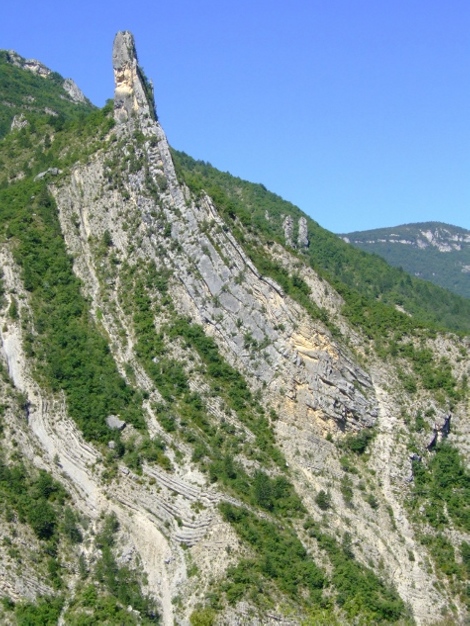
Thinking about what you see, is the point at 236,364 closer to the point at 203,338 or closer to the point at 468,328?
the point at 203,338

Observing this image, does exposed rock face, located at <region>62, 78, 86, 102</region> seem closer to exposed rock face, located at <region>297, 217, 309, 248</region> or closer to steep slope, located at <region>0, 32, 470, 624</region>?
exposed rock face, located at <region>297, 217, 309, 248</region>

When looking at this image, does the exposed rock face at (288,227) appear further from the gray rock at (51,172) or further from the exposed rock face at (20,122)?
the gray rock at (51,172)

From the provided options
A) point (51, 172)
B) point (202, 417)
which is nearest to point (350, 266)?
point (51, 172)

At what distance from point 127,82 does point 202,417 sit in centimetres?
2996

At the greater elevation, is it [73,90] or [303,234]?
[73,90]

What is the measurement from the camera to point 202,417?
1983 inches

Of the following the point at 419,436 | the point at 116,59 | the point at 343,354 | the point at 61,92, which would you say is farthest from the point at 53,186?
the point at 61,92

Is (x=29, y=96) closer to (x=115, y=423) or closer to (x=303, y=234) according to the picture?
(x=303, y=234)

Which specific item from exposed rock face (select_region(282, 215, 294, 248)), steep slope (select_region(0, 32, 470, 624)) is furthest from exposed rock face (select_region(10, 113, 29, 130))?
exposed rock face (select_region(282, 215, 294, 248))

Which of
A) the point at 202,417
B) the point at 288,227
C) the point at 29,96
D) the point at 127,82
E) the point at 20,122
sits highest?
the point at 29,96

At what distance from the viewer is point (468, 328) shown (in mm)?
92938

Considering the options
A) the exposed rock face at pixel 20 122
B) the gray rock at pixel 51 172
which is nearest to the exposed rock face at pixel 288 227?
the exposed rock face at pixel 20 122

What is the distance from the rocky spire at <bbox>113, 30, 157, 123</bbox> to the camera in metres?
66.3

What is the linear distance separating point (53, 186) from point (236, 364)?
20.9m
